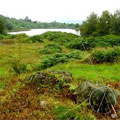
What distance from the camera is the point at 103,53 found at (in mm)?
13500

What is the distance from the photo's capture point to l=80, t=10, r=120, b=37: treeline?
128ft

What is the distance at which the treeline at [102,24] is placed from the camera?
3891 cm

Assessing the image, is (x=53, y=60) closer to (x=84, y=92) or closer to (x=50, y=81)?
(x=50, y=81)

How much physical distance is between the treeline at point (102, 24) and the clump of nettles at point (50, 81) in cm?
3392

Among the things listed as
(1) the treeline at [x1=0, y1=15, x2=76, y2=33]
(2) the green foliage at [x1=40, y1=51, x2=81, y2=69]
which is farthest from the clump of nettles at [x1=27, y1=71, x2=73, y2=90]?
(1) the treeline at [x1=0, y1=15, x2=76, y2=33]

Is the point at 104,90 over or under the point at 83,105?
over

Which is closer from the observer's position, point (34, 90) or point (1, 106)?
point (1, 106)

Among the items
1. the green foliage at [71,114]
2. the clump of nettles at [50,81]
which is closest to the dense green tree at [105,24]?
the clump of nettles at [50,81]

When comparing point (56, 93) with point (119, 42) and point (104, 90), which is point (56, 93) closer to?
point (104, 90)

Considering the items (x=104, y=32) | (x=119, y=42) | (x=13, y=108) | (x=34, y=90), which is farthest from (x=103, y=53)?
(x=104, y=32)

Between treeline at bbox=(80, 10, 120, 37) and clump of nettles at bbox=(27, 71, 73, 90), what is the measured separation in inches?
1335

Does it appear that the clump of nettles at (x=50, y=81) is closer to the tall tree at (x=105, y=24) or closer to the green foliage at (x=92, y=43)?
the green foliage at (x=92, y=43)

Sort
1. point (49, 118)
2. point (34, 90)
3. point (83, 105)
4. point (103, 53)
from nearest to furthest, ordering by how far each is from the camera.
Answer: point (49, 118)
point (83, 105)
point (34, 90)
point (103, 53)

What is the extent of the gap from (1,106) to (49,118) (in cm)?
115
